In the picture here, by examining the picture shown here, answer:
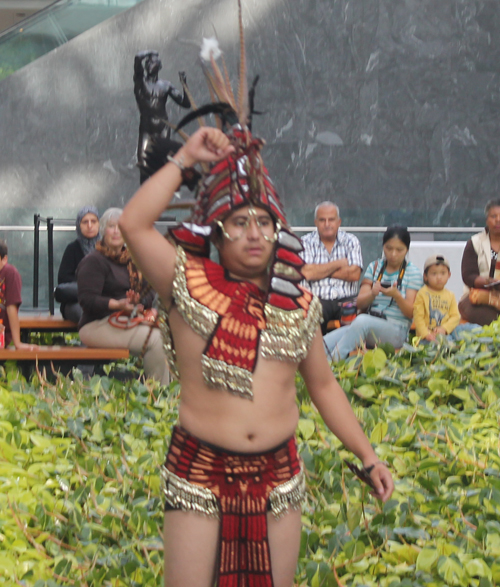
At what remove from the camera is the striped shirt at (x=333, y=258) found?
6180mm

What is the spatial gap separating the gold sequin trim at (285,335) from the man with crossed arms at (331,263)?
3.90m

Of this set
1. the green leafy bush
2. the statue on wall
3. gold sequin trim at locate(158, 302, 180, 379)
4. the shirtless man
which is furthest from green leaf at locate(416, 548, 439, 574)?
the statue on wall

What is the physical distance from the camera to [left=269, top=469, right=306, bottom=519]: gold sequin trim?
2.05 m

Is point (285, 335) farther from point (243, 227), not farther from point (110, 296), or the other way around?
point (110, 296)

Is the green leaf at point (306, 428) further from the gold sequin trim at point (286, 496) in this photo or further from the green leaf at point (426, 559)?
the gold sequin trim at point (286, 496)

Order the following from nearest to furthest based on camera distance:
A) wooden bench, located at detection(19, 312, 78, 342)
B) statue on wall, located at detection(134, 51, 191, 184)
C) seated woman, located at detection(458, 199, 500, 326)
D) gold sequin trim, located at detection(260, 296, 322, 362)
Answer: gold sequin trim, located at detection(260, 296, 322, 362), seated woman, located at detection(458, 199, 500, 326), wooden bench, located at detection(19, 312, 78, 342), statue on wall, located at detection(134, 51, 191, 184)

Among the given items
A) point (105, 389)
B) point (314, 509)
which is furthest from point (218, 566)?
point (105, 389)

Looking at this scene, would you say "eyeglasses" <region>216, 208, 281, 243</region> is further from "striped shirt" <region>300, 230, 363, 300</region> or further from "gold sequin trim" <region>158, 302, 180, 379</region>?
"striped shirt" <region>300, 230, 363, 300</region>

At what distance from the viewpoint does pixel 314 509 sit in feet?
10.8

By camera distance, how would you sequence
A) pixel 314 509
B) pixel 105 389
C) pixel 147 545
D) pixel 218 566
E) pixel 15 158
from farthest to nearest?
1. pixel 15 158
2. pixel 105 389
3. pixel 314 509
4. pixel 147 545
5. pixel 218 566

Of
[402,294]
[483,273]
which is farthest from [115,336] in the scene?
[483,273]

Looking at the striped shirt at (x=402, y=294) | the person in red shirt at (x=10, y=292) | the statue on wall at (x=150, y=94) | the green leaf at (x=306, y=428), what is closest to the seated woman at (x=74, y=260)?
the statue on wall at (x=150, y=94)

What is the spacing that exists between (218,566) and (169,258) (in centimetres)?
80

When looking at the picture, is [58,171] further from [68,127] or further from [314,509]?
[314,509]
